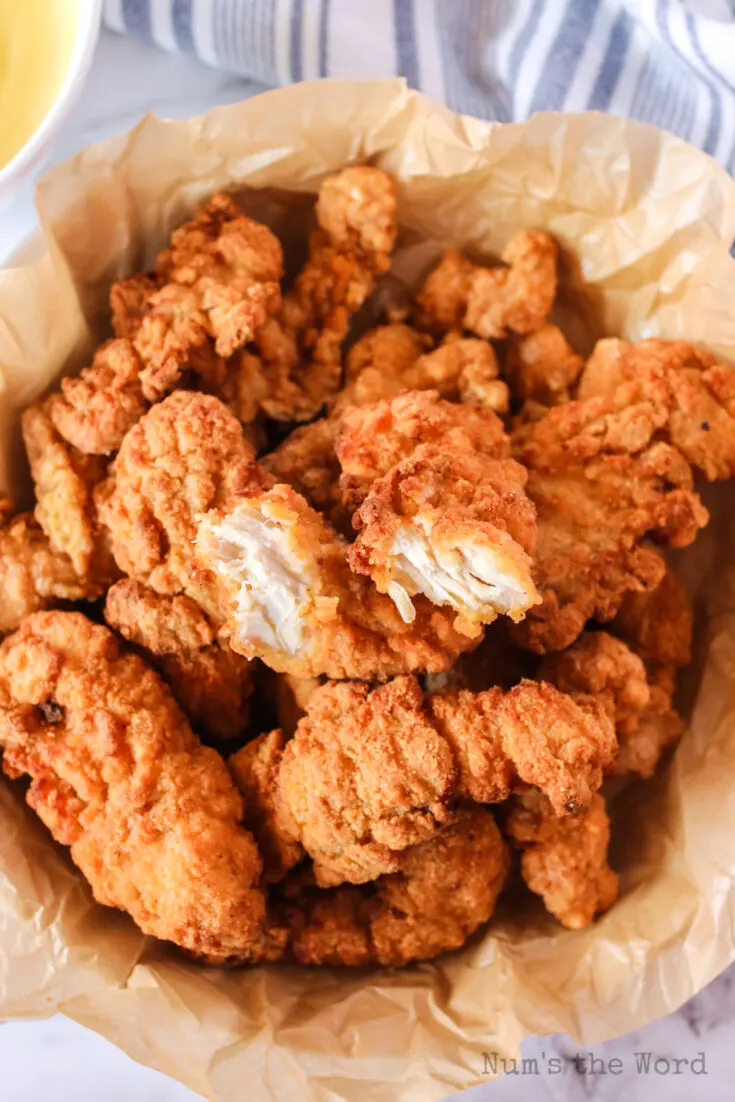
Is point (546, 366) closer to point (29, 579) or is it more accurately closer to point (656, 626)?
point (656, 626)

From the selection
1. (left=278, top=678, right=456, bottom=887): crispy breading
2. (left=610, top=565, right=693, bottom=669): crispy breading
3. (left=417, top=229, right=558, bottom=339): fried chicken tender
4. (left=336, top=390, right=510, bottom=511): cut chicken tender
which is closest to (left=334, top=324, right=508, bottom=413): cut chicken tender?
(left=417, top=229, right=558, bottom=339): fried chicken tender

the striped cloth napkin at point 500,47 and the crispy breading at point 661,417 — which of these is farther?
the striped cloth napkin at point 500,47

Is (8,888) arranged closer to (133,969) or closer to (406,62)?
(133,969)

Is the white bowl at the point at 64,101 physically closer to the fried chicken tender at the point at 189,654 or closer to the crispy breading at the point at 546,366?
the fried chicken tender at the point at 189,654

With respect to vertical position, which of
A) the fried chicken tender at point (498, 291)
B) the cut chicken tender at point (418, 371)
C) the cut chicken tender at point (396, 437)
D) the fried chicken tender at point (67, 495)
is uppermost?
the fried chicken tender at point (498, 291)

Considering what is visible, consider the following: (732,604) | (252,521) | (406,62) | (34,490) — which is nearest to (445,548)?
(252,521)

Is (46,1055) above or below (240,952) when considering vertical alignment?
below

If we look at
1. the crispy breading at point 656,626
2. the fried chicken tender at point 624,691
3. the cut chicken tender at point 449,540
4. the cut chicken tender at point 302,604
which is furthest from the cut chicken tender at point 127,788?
the crispy breading at point 656,626
